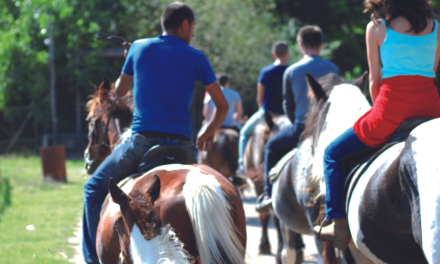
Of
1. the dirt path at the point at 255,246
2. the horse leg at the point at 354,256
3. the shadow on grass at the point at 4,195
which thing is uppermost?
the horse leg at the point at 354,256

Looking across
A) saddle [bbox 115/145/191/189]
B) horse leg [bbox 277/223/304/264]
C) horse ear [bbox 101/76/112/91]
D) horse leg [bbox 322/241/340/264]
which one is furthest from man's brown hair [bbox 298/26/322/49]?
saddle [bbox 115/145/191/189]

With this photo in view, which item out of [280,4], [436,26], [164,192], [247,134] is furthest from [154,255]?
[280,4]

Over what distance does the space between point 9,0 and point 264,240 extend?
22126 mm

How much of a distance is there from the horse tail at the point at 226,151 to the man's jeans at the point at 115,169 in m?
5.83

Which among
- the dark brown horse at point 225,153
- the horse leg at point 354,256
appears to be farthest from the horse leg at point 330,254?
the dark brown horse at point 225,153

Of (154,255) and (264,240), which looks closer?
(154,255)

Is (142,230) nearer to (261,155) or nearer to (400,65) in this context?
(400,65)

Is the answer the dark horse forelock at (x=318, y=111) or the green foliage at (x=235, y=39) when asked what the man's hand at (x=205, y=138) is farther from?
the green foliage at (x=235, y=39)

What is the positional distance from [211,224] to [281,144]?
291 centimetres

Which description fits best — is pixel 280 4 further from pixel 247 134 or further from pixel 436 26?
pixel 436 26

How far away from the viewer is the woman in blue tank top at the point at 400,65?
2855 millimetres

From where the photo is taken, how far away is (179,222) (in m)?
2.62

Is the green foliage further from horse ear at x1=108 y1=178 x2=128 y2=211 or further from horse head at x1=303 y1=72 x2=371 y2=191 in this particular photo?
horse ear at x1=108 y1=178 x2=128 y2=211

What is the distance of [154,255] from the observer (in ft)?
8.05
